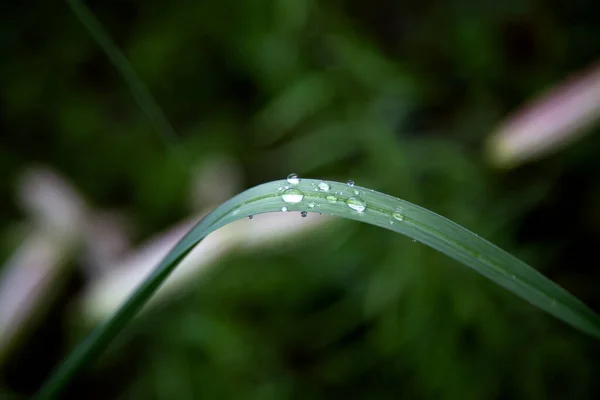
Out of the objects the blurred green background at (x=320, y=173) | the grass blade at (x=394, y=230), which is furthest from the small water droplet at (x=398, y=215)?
the blurred green background at (x=320, y=173)

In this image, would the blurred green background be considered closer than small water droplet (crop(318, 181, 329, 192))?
No

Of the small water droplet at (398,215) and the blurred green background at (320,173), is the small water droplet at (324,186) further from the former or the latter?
the blurred green background at (320,173)

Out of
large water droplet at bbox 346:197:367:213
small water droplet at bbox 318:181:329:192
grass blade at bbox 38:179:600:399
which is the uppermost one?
small water droplet at bbox 318:181:329:192

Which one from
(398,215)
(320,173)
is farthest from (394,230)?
(320,173)

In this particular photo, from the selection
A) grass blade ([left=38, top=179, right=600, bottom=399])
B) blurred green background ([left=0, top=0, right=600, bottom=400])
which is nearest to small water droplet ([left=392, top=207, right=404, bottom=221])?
grass blade ([left=38, top=179, right=600, bottom=399])

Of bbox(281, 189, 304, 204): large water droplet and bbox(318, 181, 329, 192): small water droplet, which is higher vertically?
bbox(318, 181, 329, 192): small water droplet

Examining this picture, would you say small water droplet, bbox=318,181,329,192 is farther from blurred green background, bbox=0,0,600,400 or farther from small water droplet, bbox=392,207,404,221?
blurred green background, bbox=0,0,600,400
